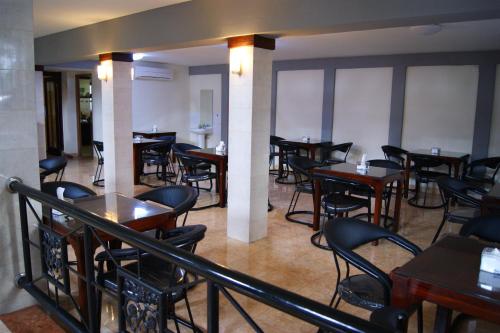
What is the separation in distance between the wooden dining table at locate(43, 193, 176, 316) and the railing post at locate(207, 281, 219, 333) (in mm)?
1099

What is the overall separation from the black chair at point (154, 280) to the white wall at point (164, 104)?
7.83 meters

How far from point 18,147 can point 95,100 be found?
26.6 feet

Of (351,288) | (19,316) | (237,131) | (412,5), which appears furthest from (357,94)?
(19,316)

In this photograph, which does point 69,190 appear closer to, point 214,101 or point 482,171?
point 482,171

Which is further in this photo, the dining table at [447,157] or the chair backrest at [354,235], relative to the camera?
the dining table at [447,157]

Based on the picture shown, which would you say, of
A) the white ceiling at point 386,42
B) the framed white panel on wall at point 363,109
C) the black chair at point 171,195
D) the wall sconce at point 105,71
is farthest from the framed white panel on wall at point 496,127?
the wall sconce at point 105,71

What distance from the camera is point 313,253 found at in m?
4.07

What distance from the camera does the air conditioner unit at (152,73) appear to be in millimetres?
9656

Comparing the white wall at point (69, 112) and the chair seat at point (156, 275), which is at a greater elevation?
the white wall at point (69, 112)

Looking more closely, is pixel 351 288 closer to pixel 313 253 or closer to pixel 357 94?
pixel 313 253

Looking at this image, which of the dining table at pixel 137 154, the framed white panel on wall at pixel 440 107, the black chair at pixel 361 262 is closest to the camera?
the black chair at pixel 361 262

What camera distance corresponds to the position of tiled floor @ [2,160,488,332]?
2.82 meters

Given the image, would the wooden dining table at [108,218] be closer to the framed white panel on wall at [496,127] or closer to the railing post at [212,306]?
the railing post at [212,306]

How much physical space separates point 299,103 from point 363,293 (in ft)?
22.7
